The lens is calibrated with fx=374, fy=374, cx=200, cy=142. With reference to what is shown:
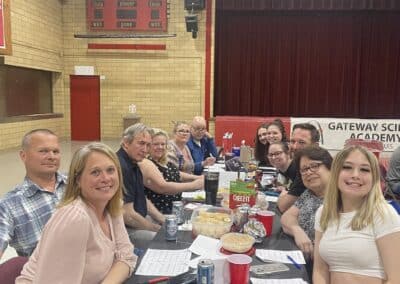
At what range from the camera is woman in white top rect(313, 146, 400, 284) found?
5.07 feet

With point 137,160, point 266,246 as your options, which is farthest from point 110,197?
point 137,160

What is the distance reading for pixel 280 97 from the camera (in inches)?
430

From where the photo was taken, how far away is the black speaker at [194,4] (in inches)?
375

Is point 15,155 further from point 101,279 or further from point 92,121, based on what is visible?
point 101,279

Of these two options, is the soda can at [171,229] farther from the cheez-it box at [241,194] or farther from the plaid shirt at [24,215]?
the plaid shirt at [24,215]

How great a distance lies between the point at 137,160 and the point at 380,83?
9.98 m

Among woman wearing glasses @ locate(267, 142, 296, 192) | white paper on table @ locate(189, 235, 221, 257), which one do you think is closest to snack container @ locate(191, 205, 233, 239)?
white paper on table @ locate(189, 235, 221, 257)

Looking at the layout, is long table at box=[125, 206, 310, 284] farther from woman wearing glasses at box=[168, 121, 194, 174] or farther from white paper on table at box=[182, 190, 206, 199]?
woman wearing glasses at box=[168, 121, 194, 174]

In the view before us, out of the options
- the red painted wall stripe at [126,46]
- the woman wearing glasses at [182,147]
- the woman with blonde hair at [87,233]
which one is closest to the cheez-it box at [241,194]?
the woman with blonde hair at [87,233]

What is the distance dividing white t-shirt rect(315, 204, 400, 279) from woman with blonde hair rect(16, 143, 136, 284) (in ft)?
2.91

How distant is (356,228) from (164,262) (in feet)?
2.79

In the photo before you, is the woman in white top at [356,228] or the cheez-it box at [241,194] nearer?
the woman in white top at [356,228]

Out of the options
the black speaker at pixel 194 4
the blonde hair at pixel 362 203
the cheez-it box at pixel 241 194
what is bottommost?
the cheez-it box at pixel 241 194

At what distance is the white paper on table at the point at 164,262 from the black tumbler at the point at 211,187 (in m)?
0.81
